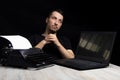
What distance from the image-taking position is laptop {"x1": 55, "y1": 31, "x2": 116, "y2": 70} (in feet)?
5.49

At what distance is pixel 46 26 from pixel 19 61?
1459 mm

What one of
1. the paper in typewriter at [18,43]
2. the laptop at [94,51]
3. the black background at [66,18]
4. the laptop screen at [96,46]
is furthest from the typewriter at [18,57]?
the black background at [66,18]

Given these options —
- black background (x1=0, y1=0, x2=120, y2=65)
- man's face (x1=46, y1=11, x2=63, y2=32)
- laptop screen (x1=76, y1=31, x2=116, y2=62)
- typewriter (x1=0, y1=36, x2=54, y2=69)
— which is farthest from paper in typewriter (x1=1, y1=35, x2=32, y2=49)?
man's face (x1=46, y1=11, x2=63, y2=32)

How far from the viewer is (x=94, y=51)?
1.85 meters

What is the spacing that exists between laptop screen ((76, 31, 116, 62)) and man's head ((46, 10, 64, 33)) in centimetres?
88

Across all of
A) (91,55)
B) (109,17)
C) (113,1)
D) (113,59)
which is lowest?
(113,59)

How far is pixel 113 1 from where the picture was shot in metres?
2.86

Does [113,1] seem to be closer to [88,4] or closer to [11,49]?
[88,4]

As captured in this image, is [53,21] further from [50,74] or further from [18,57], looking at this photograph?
[50,74]

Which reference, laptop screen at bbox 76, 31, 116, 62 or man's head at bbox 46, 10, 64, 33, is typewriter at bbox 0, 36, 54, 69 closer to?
laptop screen at bbox 76, 31, 116, 62

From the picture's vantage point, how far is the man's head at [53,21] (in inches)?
112

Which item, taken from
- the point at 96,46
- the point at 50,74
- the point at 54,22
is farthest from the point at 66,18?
the point at 50,74

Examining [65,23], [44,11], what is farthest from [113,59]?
[44,11]

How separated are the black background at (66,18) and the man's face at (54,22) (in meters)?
0.08
